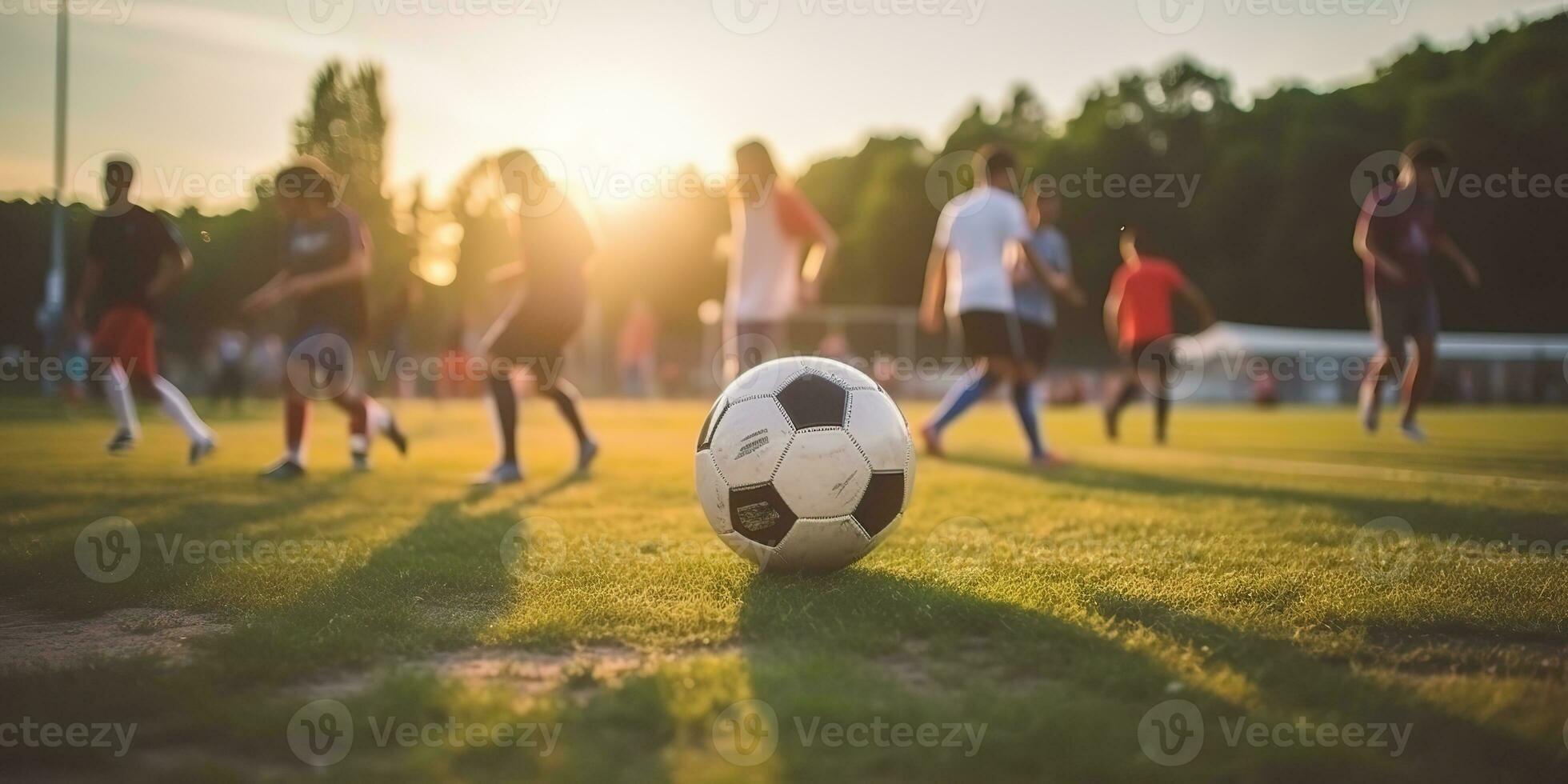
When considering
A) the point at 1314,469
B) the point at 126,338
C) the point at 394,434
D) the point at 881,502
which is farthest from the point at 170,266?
the point at 1314,469

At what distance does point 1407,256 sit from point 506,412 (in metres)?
7.57

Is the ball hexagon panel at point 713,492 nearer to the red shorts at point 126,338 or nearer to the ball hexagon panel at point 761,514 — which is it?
the ball hexagon panel at point 761,514

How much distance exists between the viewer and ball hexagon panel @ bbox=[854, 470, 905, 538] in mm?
3367

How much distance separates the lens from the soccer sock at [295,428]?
7367 mm

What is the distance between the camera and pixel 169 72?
1017 cm

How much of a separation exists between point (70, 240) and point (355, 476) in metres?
26.9

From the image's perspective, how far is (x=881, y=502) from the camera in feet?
11.2

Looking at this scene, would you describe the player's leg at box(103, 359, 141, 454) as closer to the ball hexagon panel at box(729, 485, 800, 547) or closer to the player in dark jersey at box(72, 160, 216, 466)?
the player in dark jersey at box(72, 160, 216, 466)

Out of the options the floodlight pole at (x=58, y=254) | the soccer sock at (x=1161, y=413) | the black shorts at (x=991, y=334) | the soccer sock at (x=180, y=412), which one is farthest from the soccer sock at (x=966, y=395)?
the floodlight pole at (x=58, y=254)

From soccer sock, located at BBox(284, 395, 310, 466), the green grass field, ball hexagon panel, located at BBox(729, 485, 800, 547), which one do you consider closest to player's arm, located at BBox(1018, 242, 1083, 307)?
the green grass field

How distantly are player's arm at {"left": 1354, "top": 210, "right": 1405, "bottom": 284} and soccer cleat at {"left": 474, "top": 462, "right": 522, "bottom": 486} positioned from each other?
7171 millimetres

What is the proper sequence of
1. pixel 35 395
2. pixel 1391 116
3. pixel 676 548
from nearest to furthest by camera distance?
pixel 676 548 < pixel 35 395 < pixel 1391 116

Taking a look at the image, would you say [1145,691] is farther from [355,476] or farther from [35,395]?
[35,395]

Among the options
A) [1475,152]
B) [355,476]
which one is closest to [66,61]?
[355,476]
